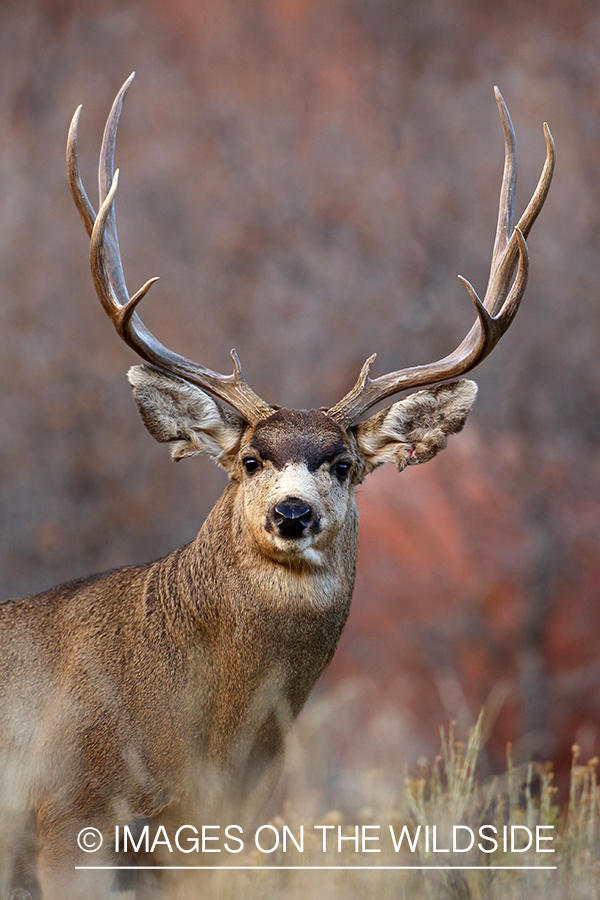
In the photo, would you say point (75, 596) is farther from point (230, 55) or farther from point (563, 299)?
point (230, 55)

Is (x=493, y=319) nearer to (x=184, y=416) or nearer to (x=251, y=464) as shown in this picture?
(x=251, y=464)

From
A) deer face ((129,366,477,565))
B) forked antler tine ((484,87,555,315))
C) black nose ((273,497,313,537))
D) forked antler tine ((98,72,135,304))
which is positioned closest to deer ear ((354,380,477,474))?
deer face ((129,366,477,565))

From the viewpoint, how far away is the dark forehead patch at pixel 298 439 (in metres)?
5.53

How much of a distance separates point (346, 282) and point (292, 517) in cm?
1008

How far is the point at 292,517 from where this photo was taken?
5145 millimetres

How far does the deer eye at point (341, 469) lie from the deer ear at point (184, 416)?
575mm

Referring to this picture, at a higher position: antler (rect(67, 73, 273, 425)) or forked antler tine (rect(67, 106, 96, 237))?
forked antler tine (rect(67, 106, 96, 237))

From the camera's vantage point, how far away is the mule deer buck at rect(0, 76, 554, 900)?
5.21 metres

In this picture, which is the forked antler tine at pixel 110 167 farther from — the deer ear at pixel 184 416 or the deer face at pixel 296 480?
the deer face at pixel 296 480

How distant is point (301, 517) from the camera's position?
5156 mm

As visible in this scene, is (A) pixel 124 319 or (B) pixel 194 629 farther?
(A) pixel 124 319

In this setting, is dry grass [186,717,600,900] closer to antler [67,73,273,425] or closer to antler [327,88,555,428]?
antler [327,88,555,428]

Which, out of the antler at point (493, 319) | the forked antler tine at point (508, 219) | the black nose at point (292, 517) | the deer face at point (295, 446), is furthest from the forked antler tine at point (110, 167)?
the forked antler tine at point (508, 219)

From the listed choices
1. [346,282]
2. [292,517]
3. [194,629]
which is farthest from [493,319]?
[346,282]
